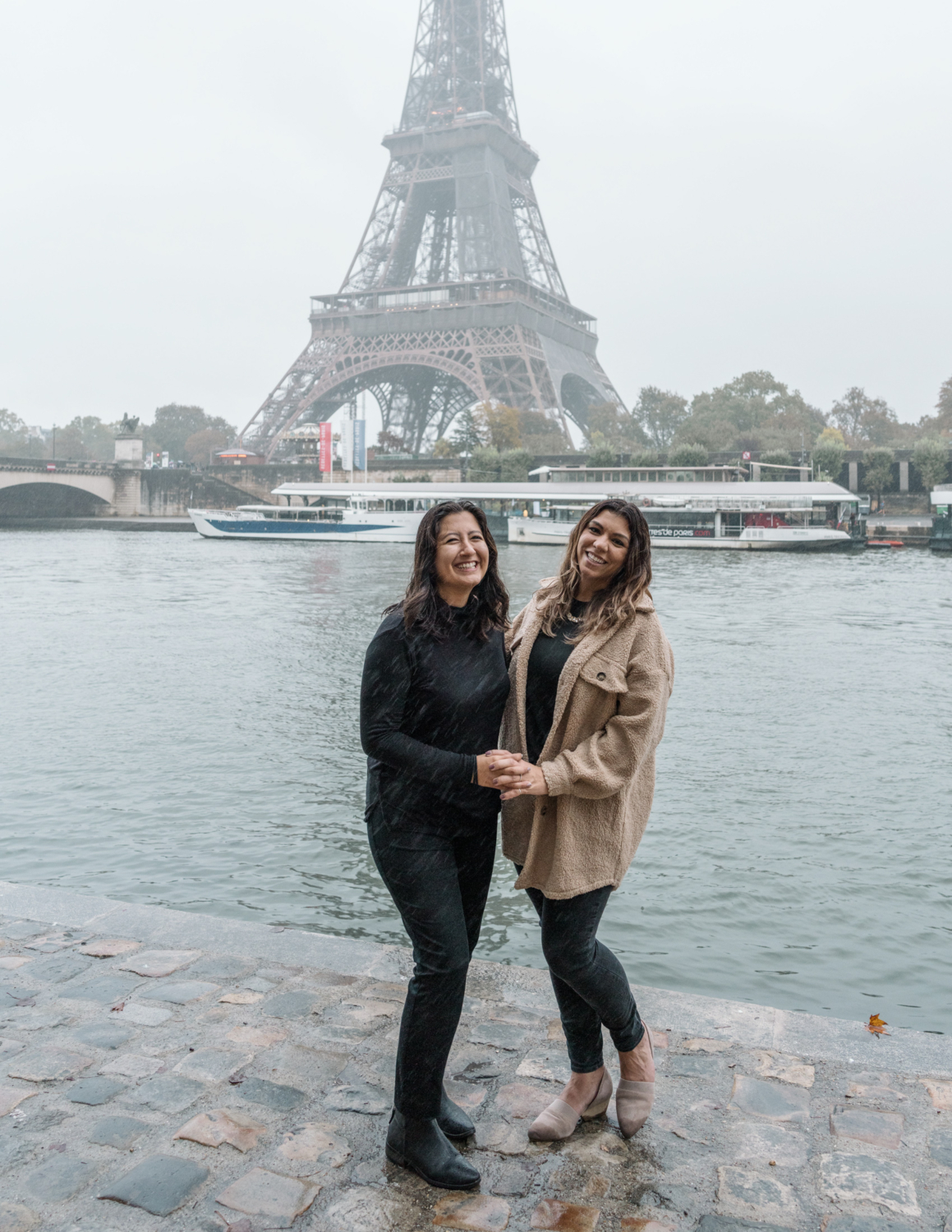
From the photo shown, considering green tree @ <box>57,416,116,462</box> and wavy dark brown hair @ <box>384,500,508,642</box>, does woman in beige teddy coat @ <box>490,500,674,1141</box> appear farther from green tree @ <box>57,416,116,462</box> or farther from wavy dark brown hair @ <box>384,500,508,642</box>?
green tree @ <box>57,416,116,462</box>

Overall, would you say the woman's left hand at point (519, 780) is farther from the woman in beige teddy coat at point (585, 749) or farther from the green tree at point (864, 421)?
the green tree at point (864, 421)

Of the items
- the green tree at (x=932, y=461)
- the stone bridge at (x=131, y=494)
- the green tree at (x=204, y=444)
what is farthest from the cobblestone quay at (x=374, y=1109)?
the green tree at (x=204, y=444)

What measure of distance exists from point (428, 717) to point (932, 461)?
62.2 m

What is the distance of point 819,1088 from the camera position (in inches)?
119

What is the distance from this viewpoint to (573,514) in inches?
2000

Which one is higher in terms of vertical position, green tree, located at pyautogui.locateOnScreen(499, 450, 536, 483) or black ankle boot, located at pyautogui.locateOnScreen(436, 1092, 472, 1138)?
green tree, located at pyautogui.locateOnScreen(499, 450, 536, 483)

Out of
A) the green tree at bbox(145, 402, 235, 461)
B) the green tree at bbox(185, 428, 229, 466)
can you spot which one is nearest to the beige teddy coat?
the green tree at bbox(185, 428, 229, 466)

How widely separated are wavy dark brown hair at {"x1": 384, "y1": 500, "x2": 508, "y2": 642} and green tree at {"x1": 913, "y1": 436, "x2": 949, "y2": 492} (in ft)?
203

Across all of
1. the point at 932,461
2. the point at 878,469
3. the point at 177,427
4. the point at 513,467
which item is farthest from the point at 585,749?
the point at 177,427

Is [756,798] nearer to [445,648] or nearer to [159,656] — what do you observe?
[445,648]

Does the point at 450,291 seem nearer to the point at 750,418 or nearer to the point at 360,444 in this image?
the point at 360,444

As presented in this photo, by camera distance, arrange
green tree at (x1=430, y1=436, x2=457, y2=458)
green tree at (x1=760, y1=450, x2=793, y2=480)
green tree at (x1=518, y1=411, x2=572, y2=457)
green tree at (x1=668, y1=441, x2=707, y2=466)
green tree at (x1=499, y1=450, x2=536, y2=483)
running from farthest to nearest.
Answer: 1. green tree at (x1=430, y1=436, x2=457, y2=458)
2. green tree at (x1=518, y1=411, x2=572, y2=457)
3. green tree at (x1=499, y1=450, x2=536, y2=483)
4. green tree at (x1=760, y1=450, x2=793, y2=480)
5. green tree at (x1=668, y1=441, x2=707, y2=466)

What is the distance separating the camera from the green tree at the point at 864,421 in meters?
76.9

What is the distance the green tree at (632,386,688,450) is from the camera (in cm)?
7312
